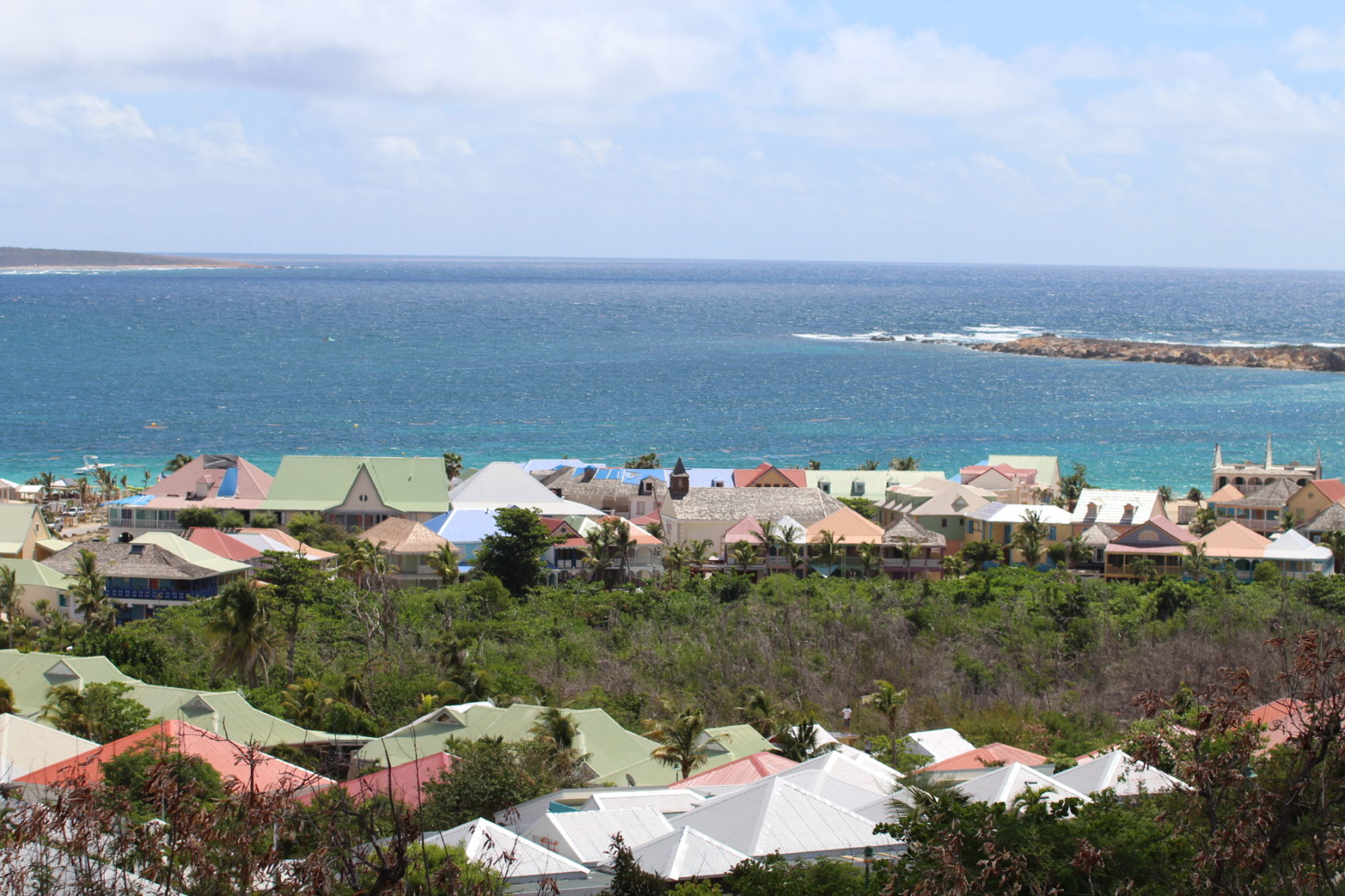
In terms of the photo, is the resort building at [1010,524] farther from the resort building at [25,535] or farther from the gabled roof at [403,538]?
the resort building at [25,535]

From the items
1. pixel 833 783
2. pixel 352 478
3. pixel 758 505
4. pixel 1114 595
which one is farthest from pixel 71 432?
pixel 833 783

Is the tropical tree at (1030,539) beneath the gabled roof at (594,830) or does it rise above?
beneath

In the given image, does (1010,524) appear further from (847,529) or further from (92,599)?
(92,599)

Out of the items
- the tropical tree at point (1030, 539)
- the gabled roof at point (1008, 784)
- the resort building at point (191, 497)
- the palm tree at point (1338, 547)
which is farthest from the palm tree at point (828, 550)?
the gabled roof at point (1008, 784)

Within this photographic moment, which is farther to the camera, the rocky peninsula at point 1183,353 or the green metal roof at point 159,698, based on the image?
the rocky peninsula at point 1183,353

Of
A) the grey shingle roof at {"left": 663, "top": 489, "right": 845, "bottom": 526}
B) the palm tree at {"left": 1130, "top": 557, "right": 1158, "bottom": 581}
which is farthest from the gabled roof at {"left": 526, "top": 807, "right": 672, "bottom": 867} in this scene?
the grey shingle roof at {"left": 663, "top": 489, "right": 845, "bottom": 526}

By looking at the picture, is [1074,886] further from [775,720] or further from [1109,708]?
[1109,708]

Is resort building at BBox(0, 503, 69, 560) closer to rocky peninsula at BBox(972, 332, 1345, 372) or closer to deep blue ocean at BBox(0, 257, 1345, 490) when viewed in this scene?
deep blue ocean at BBox(0, 257, 1345, 490)
